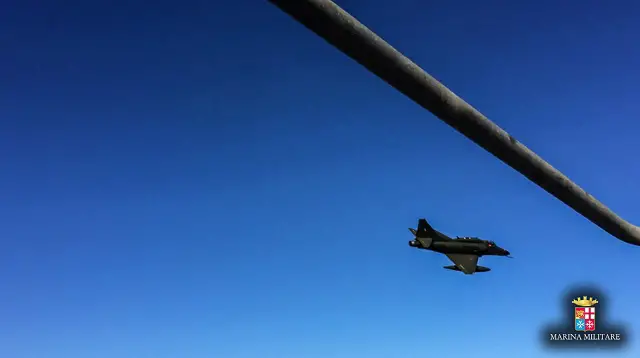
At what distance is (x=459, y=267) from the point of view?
1258 centimetres

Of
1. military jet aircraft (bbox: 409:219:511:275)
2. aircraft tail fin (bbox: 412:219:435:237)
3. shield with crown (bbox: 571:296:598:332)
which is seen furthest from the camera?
shield with crown (bbox: 571:296:598:332)

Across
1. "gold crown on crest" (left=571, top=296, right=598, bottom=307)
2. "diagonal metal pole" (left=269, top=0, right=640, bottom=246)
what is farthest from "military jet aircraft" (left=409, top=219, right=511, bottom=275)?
"gold crown on crest" (left=571, top=296, right=598, bottom=307)

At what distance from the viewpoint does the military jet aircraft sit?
1318 cm

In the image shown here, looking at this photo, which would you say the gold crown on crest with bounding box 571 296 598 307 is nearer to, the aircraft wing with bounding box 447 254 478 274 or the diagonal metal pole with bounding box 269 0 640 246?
the aircraft wing with bounding box 447 254 478 274

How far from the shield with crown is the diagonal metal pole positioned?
174 feet

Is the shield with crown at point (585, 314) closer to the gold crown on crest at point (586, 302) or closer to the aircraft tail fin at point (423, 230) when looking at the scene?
the gold crown on crest at point (586, 302)

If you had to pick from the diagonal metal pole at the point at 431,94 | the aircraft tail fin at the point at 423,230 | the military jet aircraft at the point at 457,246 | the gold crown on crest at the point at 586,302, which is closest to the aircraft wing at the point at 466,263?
the military jet aircraft at the point at 457,246

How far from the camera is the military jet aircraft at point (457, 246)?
13180 millimetres

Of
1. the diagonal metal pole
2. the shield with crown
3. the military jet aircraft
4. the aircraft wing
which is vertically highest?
the shield with crown

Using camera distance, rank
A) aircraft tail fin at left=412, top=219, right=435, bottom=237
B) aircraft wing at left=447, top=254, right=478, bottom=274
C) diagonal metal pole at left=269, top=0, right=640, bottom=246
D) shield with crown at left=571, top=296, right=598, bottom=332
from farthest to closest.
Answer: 1. shield with crown at left=571, top=296, right=598, bottom=332
2. aircraft tail fin at left=412, top=219, right=435, bottom=237
3. aircraft wing at left=447, top=254, right=478, bottom=274
4. diagonal metal pole at left=269, top=0, right=640, bottom=246

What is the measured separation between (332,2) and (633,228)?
11.3 ft

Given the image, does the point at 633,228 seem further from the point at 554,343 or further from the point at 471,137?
the point at 554,343

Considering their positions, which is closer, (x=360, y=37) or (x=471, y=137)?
(x=360, y=37)

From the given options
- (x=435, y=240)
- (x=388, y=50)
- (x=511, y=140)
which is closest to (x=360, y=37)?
(x=388, y=50)
